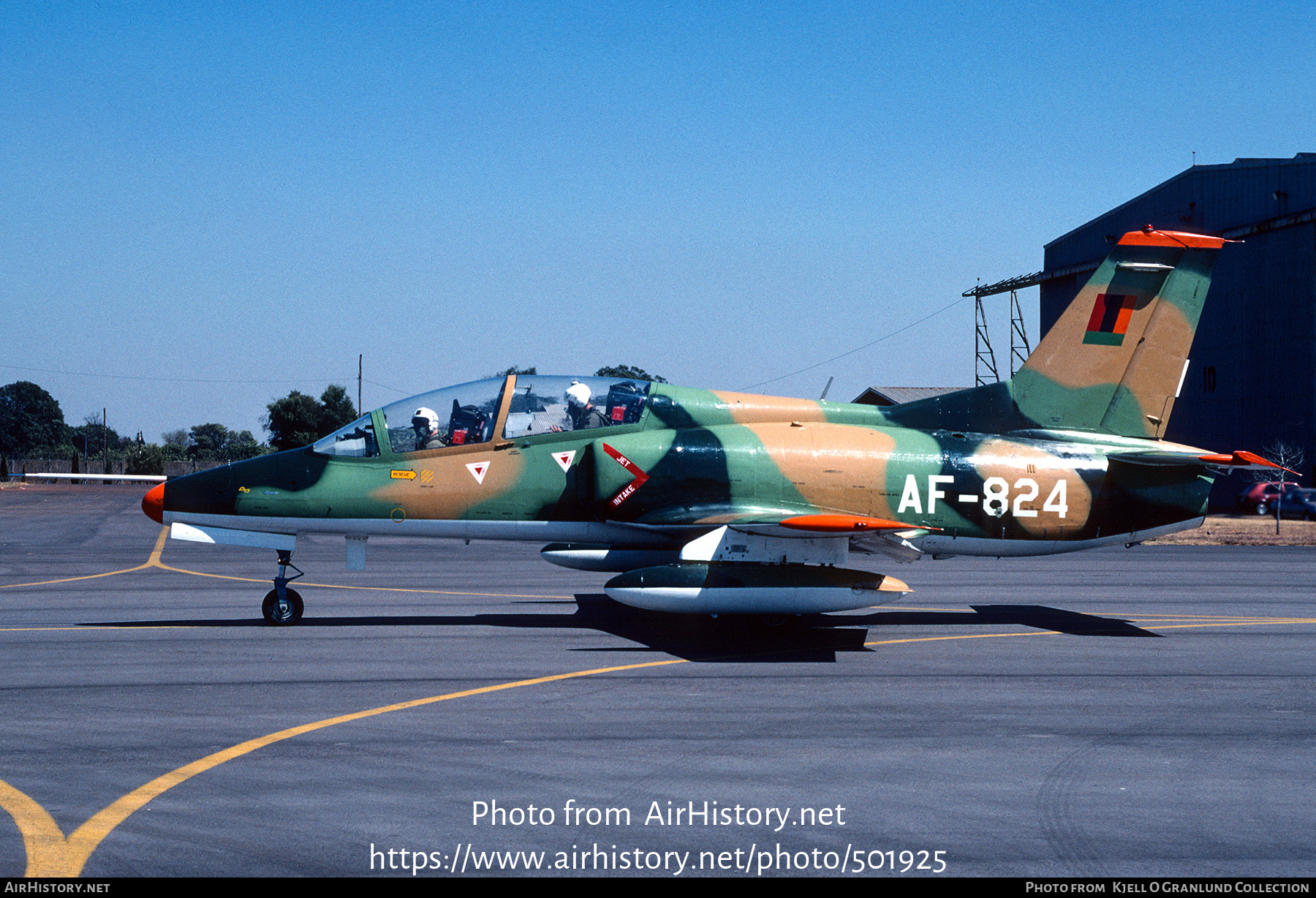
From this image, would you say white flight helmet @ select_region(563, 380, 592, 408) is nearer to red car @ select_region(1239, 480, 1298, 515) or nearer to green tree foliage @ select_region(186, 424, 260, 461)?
red car @ select_region(1239, 480, 1298, 515)

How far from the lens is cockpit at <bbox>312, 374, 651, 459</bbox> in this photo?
12.6 m

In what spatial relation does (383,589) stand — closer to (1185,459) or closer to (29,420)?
(1185,459)

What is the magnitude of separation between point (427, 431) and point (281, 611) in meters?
2.94

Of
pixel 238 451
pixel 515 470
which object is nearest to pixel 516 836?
pixel 515 470

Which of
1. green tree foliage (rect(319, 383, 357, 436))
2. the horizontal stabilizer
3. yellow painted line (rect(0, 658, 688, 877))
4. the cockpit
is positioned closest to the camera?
yellow painted line (rect(0, 658, 688, 877))

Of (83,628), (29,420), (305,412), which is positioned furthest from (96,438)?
(83,628)

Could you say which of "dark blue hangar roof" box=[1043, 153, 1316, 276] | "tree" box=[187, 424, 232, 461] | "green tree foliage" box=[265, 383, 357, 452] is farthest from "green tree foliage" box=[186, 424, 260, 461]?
"dark blue hangar roof" box=[1043, 153, 1316, 276]

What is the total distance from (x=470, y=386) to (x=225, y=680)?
16.7 feet

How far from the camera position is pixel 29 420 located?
163125 mm

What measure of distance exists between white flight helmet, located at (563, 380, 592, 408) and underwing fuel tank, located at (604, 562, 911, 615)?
2661 mm

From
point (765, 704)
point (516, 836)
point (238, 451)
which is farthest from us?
point (238, 451)
